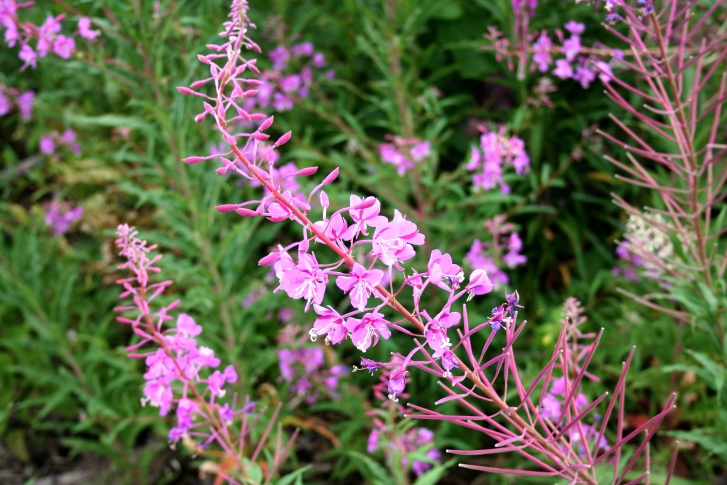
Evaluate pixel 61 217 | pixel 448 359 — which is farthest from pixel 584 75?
pixel 61 217

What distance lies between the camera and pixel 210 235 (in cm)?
292

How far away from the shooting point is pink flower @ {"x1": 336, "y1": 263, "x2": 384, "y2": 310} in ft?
3.50

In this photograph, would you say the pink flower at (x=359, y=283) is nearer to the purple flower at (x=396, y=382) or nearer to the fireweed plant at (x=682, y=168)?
the purple flower at (x=396, y=382)

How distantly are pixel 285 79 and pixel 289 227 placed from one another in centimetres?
105

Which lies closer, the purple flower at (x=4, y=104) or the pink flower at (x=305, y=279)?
the pink flower at (x=305, y=279)

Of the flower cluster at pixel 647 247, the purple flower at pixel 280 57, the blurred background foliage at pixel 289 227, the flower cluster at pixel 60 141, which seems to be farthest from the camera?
the flower cluster at pixel 60 141

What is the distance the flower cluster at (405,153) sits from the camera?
3.02 m

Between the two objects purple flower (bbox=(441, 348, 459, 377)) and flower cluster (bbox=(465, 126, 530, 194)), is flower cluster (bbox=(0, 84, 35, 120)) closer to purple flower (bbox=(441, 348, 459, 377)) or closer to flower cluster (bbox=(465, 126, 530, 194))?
flower cluster (bbox=(465, 126, 530, 194))

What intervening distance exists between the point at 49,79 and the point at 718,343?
16.1ft

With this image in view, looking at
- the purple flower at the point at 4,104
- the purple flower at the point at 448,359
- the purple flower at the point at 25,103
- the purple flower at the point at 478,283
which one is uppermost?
the purple flower at the point at 478,283

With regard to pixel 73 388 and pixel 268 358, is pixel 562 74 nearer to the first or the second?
pixel 268 358

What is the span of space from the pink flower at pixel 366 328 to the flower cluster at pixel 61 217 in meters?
3.88

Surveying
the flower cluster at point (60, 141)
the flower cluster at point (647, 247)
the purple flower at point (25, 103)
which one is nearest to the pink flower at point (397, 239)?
the flower cluster at point (647, 247)

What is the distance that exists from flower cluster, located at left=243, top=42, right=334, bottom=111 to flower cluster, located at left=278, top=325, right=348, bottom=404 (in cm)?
Answer: 126
